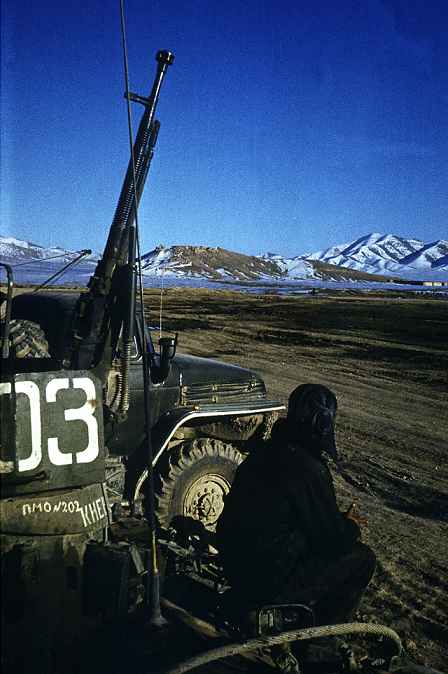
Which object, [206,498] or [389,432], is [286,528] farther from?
[389,432]

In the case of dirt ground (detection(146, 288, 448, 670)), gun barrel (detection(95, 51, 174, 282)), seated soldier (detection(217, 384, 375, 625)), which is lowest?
dirt ground (detection(146, 288, 448, 670))

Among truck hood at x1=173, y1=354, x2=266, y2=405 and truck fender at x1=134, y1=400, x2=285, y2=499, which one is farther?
truck hood at x1=173, y1=354, x2=266, y2=405

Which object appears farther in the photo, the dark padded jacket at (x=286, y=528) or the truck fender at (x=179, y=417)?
the truck fender at (x=179, y=417)

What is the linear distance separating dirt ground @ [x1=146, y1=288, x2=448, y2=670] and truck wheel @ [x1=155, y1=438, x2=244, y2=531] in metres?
1.61

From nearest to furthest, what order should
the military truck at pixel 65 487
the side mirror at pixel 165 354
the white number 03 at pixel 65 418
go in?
the military truck at pixel 65 487
the white number 03 at pixel 65 418
the side mirror at pixel 165 354

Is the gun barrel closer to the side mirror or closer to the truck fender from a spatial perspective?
the side mirror

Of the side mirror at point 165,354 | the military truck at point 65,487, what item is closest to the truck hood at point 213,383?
the side mirror at point 165,354

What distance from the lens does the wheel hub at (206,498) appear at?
583cm

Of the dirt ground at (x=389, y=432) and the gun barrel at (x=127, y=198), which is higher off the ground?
the gun barrel at (x=127, y=198)

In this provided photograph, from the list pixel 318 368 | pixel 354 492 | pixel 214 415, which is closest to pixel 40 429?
pixel 214 415

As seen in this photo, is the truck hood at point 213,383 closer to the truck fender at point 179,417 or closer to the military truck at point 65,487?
the truck fender at point 179,417

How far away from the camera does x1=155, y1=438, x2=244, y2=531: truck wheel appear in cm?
561

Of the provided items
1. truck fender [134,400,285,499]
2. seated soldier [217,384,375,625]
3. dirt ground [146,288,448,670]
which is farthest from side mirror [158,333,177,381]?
dirt ground [146,288,448,670]

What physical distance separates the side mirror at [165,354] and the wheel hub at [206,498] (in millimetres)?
1071
